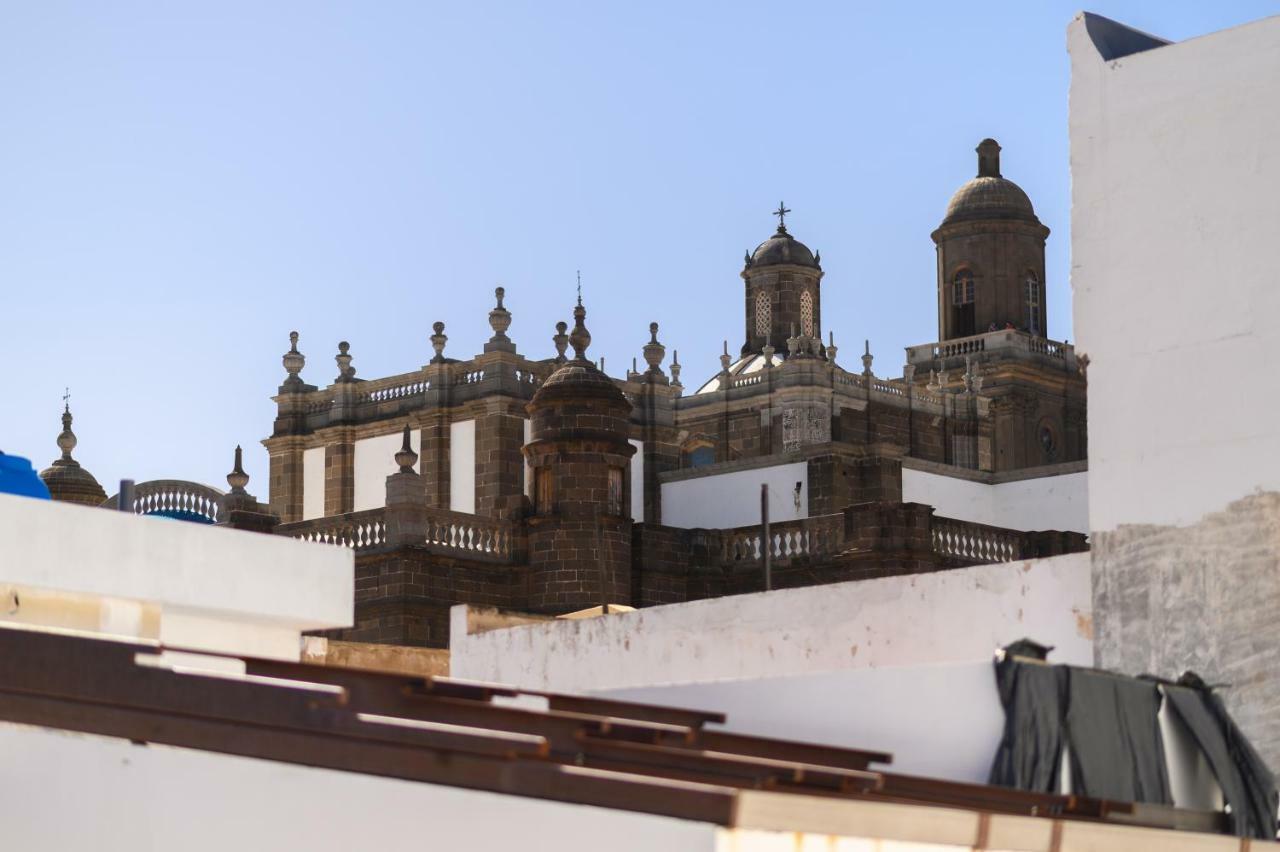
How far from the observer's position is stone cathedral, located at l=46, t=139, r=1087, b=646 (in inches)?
1257

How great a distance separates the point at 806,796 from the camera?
774 centimetres

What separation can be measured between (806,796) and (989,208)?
151ft

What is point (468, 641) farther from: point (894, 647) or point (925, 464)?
point (925, 464)

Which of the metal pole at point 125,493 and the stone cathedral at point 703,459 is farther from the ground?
the stone cathedral at point 703,459

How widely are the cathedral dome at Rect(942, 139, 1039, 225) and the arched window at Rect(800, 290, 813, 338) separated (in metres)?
4.40

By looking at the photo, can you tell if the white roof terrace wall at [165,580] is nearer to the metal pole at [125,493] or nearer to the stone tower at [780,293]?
the metal pole at [125,493]

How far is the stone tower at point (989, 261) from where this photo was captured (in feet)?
174

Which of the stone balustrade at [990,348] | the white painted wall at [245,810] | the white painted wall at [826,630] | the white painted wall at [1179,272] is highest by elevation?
the stone balustrade at [990,348]

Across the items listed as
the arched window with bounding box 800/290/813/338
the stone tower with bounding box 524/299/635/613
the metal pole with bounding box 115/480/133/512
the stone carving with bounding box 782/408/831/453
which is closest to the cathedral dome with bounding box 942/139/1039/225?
the arched window with bounding box 800/290/813/338

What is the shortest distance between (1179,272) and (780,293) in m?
37.0

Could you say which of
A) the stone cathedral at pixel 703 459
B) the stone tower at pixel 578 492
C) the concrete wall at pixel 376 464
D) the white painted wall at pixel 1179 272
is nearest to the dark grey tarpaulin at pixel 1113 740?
the white painted wall at pixel 1179 272

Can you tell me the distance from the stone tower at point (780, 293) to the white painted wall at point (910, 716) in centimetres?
3969

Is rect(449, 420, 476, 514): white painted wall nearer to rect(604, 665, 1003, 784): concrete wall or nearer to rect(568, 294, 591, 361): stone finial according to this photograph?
rect(568, 294, 591, 361): stone finial

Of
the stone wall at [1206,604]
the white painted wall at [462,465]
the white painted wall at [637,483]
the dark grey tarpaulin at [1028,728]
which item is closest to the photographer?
the dark grey tarpaulin at [1028,728]
